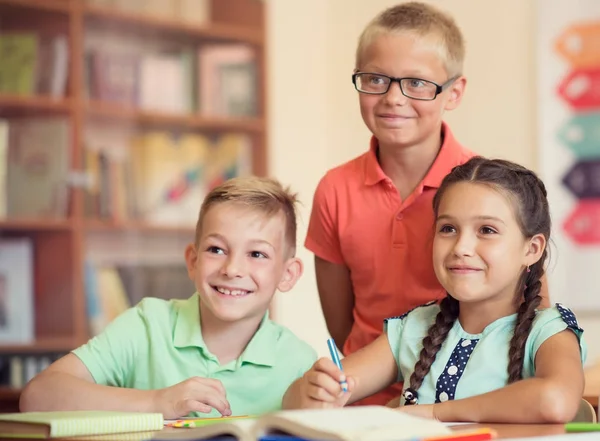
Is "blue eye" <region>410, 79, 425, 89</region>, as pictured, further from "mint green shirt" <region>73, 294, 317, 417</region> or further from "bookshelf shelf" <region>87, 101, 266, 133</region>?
"bookshelf shelf" <region>87, 101, 266, 133</region>

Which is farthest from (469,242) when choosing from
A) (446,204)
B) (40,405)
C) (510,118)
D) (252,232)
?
(510,118)

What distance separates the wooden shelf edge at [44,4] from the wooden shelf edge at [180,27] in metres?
0.08

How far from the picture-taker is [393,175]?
1.90 metres

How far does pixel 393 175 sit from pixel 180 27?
6.52ft

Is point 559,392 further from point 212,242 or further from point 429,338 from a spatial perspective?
point 212,242

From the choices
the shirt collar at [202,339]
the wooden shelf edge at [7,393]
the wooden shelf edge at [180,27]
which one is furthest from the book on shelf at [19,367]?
the shirt collar at [202,339]

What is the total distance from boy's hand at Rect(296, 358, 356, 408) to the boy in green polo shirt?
0.26 meters

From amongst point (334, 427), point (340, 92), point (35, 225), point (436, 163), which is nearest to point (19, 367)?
point (35, 225)

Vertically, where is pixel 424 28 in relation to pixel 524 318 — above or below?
above

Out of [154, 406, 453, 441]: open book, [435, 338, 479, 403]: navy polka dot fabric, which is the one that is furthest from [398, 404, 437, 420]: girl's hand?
[154, 406, 453, 441]: open book

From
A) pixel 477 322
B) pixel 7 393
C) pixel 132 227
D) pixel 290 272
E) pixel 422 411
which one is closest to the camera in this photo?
pixel 422 411

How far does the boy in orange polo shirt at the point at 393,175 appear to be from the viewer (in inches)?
70.7

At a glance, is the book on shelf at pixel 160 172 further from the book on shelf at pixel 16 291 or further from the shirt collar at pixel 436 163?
the shirt collar at pixel 436 163

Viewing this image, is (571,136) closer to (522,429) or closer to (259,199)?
(259,199)
